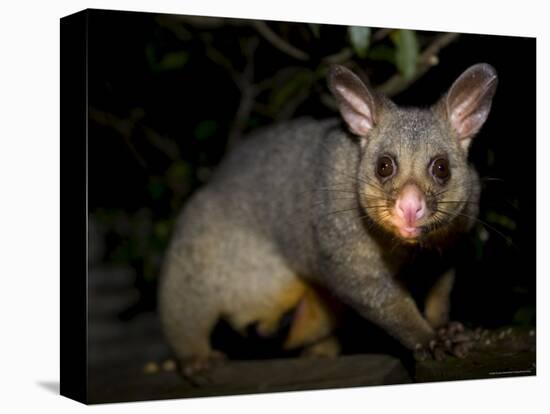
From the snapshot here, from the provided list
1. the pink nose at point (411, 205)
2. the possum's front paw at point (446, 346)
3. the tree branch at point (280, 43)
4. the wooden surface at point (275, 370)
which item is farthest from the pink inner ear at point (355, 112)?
the wooden surface at point (275, 370)

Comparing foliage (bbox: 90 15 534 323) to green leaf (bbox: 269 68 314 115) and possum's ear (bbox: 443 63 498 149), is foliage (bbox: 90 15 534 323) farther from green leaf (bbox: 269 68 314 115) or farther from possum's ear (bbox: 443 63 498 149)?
possum's ear (bbox: 443 63 498 149)

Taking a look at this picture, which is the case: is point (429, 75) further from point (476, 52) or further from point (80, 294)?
point (80, 294)

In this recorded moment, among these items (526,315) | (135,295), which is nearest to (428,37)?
(526,315)

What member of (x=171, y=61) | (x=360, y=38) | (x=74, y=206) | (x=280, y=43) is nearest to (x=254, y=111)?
Result: (x=280, y=43)

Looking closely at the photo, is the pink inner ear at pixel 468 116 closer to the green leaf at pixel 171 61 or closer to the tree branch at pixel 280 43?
the tree branch at pixel 280 43

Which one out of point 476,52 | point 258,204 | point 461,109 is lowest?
point 258,204

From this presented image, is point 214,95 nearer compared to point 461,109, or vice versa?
point 461,109

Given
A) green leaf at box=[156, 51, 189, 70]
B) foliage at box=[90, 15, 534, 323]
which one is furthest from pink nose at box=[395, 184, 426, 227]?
green leaf at box=[156, 51, 189, 70]

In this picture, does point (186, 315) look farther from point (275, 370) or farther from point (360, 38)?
point (360, 38)
